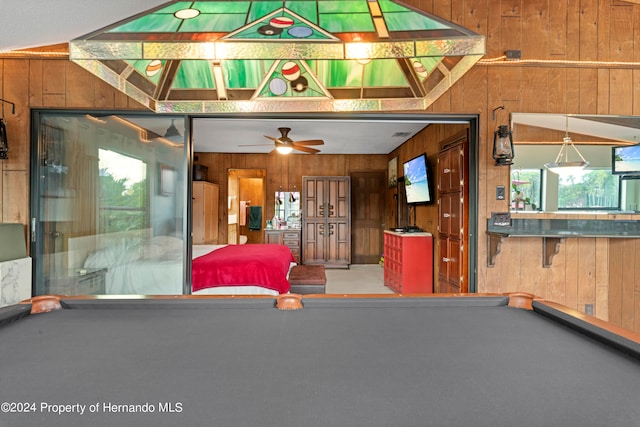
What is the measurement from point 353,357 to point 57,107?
344 cm

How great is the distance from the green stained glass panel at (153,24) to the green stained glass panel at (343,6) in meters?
0.65

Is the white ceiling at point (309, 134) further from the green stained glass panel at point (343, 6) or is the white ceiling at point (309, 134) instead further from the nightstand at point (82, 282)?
the green stained glass panel at point (343, 6)

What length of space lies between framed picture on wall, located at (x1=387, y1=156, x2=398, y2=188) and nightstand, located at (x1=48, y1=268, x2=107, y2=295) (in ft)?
16.9

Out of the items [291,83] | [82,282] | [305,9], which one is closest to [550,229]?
[291,83]

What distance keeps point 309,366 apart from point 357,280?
501 cm

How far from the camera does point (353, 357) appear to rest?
1039 millimetres

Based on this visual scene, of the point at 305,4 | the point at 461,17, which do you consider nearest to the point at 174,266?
the point at 305,4

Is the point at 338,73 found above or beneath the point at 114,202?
above

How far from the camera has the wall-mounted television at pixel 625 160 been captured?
3.15m

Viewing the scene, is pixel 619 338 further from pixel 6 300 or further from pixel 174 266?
pixel 6 300

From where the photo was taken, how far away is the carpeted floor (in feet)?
16.9

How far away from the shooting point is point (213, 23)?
1508 mm

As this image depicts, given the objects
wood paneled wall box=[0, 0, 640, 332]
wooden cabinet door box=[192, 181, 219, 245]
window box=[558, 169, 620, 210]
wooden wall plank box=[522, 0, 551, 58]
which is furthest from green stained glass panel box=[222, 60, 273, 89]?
wooden cabinet door box=[192, 181, 219, 245]

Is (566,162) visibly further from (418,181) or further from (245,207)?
(245,207)
